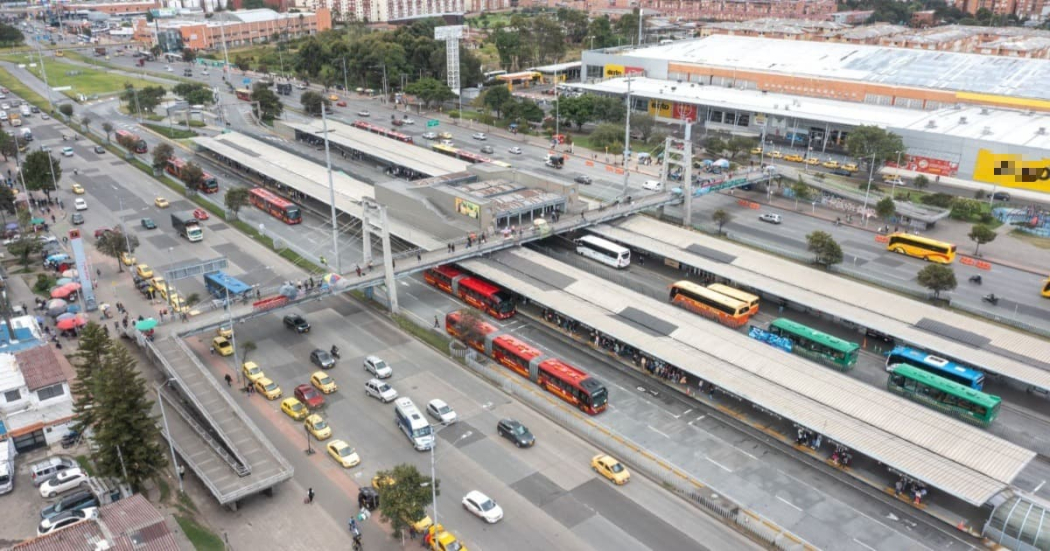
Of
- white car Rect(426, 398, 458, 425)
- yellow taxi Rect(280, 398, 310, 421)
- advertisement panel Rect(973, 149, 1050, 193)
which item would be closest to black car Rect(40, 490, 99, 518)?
yellow taxi Rect(280, 398, 310, 421)

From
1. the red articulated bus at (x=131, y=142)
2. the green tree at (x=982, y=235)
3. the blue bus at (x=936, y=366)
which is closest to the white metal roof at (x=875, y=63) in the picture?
the green tree at (x=982, y=235)

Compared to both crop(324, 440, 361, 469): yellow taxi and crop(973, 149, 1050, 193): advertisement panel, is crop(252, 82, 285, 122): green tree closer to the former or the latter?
crop(324, 440, 361, 469): yellow taxi

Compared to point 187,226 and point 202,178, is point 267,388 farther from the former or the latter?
point 202,178

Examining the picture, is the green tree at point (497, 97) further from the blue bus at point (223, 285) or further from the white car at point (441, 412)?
the white car at point (441, 412)

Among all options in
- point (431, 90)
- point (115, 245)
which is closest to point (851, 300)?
point (115, 245)

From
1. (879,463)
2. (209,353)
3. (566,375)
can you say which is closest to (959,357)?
(879,463)

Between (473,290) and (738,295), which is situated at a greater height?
(738,295)
